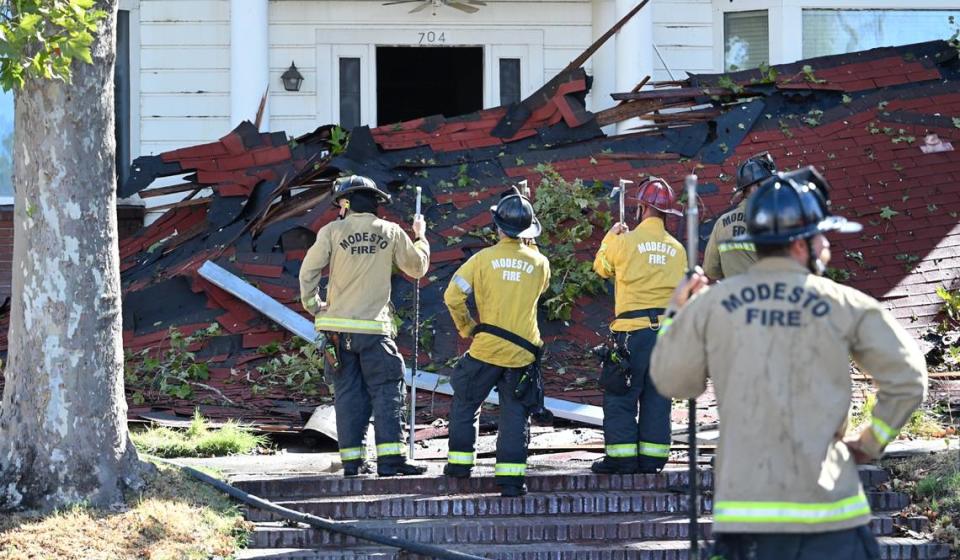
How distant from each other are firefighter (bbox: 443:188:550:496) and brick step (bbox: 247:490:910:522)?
0.33 metres

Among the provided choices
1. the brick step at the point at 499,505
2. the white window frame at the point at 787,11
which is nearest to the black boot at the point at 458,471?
the brick step at the point at 499,505

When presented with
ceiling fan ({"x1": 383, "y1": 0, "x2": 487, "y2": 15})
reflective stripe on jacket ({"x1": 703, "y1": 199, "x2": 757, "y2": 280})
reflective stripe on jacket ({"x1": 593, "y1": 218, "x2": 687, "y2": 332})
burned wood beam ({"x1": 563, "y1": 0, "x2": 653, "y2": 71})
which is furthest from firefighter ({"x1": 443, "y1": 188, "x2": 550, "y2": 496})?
ceiling fan ({"x1": 383, "y1": 0, "x2": 487, "y2": 15})

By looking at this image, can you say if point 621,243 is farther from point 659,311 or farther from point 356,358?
point 356,358

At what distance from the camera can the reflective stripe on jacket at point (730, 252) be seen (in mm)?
8242

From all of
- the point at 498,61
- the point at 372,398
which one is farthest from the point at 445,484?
the point at 498,61

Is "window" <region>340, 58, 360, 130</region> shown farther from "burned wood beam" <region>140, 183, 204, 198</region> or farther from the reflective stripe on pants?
the reflective stripe on pants

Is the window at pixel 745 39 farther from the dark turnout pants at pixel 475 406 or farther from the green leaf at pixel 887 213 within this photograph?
the dark turnout pants at pixel 475 406

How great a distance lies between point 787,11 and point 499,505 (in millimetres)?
9343

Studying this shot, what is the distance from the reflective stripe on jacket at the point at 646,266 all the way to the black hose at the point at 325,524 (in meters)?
2.01

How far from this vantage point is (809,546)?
4445 millimetres

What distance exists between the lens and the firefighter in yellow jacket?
4.46 meters

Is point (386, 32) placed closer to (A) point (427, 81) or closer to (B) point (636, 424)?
(A) point (427, 81)

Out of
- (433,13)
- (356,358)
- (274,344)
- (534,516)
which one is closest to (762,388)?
(534,516)

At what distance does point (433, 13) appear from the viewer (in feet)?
50.2
